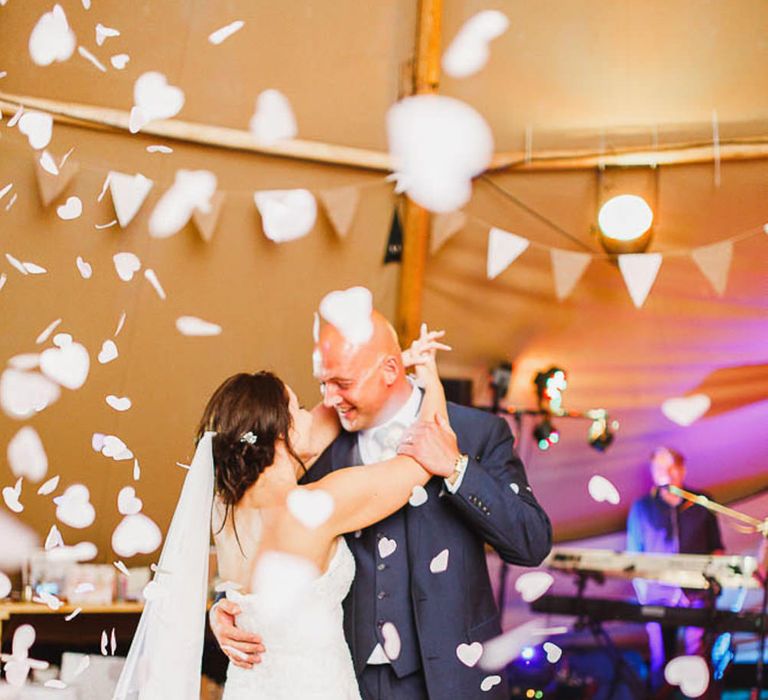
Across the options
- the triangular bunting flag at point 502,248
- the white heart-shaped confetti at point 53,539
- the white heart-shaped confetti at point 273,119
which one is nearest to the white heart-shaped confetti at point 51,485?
the white heart-shaped confetti at point 53,539

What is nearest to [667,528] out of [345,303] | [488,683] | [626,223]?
[626,223]

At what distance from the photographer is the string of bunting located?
4.46 metres

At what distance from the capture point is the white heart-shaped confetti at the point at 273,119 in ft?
16.0

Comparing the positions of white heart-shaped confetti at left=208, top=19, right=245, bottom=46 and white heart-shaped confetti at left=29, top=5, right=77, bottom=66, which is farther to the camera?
white heart-shaped confetti at left=208, top=19, right=245, bottom=46

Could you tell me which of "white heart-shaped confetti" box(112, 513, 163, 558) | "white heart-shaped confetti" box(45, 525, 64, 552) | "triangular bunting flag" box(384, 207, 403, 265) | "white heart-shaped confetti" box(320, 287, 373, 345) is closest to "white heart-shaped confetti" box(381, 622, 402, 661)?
"white heart-shaped confetti" box(320, 287, 373, 345)

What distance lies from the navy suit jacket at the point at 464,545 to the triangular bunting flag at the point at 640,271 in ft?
6.67

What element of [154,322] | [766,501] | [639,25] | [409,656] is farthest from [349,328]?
[766,501]

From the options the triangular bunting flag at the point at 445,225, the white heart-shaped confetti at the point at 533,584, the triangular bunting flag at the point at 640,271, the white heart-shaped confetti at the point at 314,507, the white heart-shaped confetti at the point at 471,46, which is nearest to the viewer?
the white heart-shaped confetti at the point at 314,507

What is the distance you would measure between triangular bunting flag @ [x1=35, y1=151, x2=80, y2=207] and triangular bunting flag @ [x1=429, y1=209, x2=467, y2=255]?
1.53m

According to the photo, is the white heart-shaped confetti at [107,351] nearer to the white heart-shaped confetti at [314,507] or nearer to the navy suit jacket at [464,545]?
the navy suit jacket at [464,545]

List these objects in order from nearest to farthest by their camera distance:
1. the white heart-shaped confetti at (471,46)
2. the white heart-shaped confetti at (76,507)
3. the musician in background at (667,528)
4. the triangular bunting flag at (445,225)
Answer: the white heart-shaped confetti at (76,507) < the triangular bunting flag at (445,225) < the white heart-shaped confetti at (471,46) < the musician in background at (667,528)

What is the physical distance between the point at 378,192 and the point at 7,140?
1551mm

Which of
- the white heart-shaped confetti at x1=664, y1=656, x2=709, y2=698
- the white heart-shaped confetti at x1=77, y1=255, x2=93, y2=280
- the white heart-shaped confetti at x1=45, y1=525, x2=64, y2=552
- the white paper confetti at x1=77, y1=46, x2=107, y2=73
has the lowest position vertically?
the white heart-shaped confetti at x1=664, y1=656, x2=709, y2=698

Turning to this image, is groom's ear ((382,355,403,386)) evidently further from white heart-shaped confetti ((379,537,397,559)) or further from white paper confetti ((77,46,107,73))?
white paper confetti ((77,46,107,73))
